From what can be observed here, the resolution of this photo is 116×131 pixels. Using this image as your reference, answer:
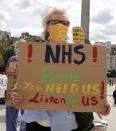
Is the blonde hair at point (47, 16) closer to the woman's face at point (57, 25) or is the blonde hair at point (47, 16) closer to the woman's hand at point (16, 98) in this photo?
the woman's face at point (57, 25)

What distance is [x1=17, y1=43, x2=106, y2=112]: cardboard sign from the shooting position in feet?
13.7

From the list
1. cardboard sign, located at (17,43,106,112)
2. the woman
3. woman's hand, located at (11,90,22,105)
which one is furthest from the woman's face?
woman's hand, located at (11,90,22,105)

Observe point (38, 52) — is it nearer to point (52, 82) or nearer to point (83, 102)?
point (52, 82)

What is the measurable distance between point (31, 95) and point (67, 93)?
27 centimetres

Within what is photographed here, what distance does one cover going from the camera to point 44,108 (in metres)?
4.17

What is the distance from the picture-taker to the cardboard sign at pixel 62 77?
164 inches

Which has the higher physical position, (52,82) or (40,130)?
(52,82)

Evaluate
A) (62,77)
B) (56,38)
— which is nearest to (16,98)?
(62,77)

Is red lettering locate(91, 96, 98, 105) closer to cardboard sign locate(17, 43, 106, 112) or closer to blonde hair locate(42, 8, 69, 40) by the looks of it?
cardboard sign locate(17, 43, 106, 112)

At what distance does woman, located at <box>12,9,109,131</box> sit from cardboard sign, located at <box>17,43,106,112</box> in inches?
3.4

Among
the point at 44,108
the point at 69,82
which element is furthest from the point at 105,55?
the point at 44,108

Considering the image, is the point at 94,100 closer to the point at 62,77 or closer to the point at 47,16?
the point at 62,77

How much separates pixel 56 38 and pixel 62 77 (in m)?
0.32

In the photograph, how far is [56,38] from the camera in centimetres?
431
